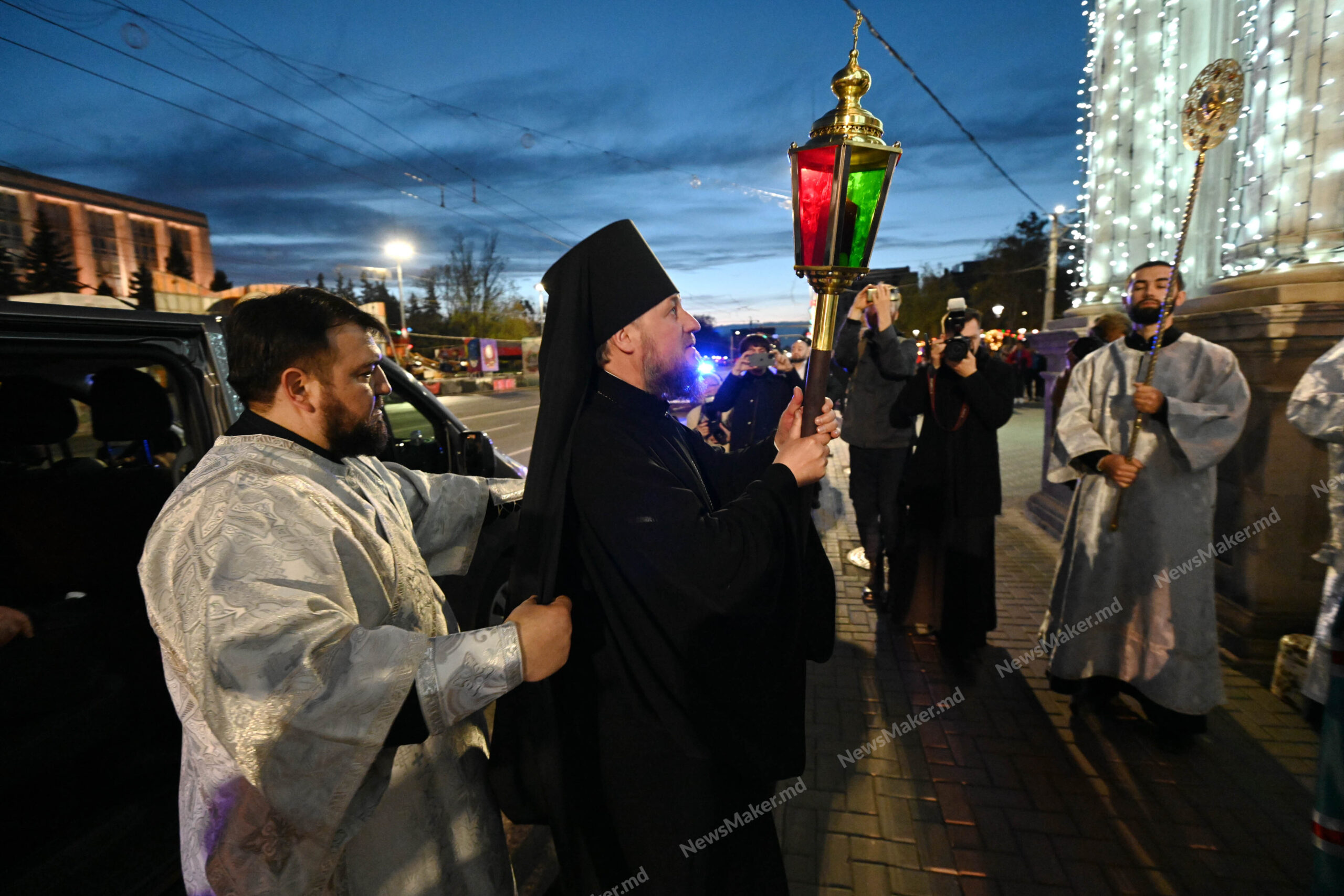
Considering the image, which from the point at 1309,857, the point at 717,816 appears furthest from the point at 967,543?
the point at 717,816

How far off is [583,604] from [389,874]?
75cm

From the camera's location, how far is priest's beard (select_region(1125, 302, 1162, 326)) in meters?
3.34

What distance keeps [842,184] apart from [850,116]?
0.16 meters

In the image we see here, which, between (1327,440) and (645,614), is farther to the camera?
(1327,440)

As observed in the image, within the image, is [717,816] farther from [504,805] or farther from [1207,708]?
[1207,708]

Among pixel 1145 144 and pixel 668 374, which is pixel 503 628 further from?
pixel 1145 144

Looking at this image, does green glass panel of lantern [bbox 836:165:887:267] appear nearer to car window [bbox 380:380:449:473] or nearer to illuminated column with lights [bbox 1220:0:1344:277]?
car window [bbox 380:380:449:473]

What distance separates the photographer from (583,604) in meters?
1.67

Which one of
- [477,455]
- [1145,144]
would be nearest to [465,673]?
[477,455]

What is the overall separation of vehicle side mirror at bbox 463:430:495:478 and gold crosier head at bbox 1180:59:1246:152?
12.5 feet

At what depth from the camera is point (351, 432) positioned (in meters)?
1.61

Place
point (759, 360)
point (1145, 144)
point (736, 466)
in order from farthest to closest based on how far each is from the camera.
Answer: point (759, 360) → point (1145, 144) → point (736, 466)

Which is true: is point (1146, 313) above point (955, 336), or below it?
above

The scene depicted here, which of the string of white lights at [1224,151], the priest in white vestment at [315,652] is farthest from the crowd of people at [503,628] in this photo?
the string of white lights at [1224,151]
